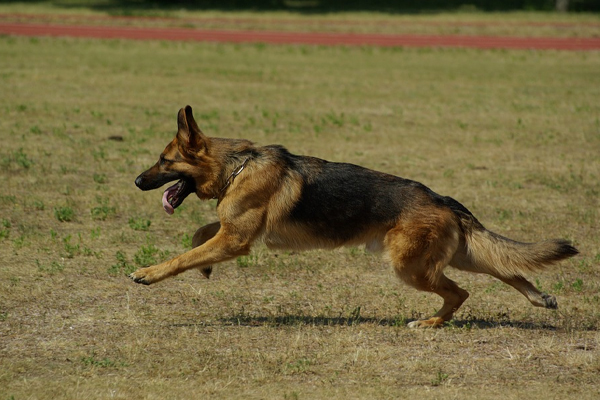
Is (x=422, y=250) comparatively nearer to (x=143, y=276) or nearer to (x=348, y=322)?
(x=348, y=322)

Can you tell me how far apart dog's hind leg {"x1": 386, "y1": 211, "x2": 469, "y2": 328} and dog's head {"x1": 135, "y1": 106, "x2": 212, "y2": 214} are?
A: 1.52 meters

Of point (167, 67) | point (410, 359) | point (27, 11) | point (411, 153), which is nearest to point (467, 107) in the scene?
point (411, 153)

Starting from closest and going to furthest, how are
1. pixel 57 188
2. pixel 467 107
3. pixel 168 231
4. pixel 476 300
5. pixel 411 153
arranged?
pixel 476 300 < pixel 168 231 < pixel 57 188 < pixel 411 153 < pixel 467 107

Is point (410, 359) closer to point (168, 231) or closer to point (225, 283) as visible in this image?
point (225, 283)

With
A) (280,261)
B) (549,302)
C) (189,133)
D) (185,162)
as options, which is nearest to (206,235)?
(185,162)

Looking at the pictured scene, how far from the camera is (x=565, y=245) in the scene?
6.53 meters

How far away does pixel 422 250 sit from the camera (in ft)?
21.0

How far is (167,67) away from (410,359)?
17329mm

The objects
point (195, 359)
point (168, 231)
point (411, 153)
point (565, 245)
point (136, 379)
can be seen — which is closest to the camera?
point (136, 379)

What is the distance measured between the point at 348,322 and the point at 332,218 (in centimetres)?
84

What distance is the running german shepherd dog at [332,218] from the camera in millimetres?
6434

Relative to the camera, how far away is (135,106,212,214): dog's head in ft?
21.7

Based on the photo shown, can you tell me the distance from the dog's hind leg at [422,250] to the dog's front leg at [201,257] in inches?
44.6

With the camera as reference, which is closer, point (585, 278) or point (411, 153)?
point (585, 278)
